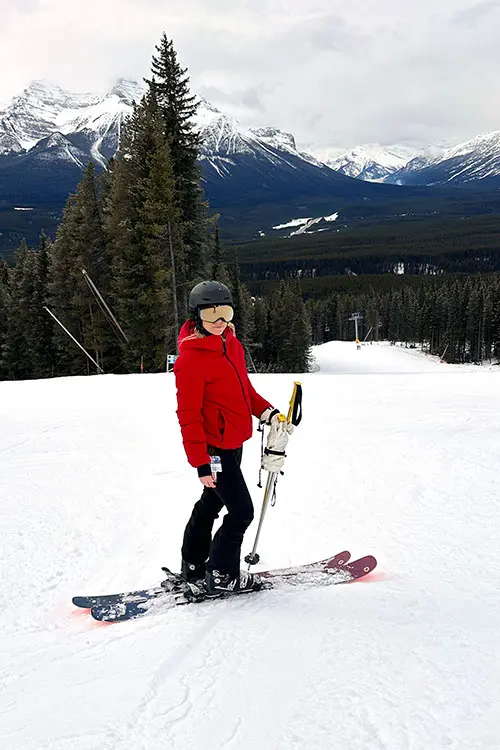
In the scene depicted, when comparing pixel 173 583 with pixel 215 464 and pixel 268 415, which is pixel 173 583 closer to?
pixel 215 464

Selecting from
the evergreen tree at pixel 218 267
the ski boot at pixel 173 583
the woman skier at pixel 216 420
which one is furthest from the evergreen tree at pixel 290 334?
the woman skier at pixel 216 420

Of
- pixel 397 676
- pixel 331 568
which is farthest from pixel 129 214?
pixel 397 676

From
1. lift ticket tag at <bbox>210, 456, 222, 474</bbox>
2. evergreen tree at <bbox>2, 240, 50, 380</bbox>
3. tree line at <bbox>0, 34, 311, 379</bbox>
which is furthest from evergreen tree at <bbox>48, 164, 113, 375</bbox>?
lift ticket tag at <bbox>210, 456, 222, 474</bbox>

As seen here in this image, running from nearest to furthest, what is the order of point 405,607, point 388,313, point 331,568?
point 405,607, point 331,568, point 388,313

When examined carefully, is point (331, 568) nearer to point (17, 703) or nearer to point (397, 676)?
point (397, 676)

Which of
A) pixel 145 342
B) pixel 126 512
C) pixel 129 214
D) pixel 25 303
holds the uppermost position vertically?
pixel 129 214

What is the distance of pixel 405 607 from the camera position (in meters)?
3.74

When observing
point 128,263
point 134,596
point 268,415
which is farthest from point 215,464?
point 128,263

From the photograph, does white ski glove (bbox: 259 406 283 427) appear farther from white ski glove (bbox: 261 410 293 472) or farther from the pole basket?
the pole basket

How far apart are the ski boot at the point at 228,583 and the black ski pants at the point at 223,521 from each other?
0.05 metres

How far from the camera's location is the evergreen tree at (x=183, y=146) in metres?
23.8

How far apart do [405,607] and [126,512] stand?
3921 mm

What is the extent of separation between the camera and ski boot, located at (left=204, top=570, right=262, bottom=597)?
4.06 meters

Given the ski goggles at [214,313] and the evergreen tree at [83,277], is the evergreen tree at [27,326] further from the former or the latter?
the ski goggles at [214,313]
